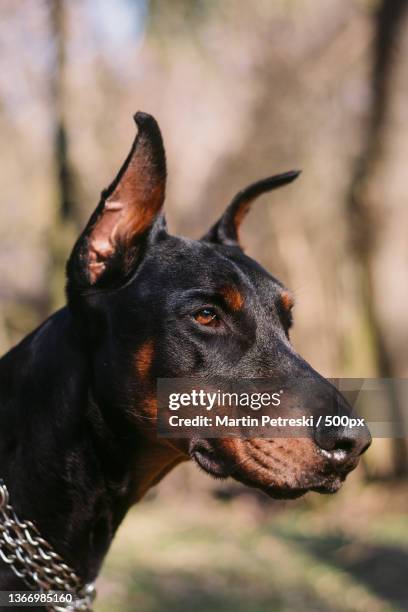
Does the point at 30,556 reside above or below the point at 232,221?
below

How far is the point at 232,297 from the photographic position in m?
2.65

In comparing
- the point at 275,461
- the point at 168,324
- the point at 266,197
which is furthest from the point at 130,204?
the point at 266,197

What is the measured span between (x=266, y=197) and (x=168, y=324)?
8662mm

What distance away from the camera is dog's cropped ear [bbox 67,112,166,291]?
2.68m

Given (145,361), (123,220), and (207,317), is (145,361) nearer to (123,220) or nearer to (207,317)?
(207,317)

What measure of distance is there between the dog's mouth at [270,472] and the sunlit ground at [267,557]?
9.56ft

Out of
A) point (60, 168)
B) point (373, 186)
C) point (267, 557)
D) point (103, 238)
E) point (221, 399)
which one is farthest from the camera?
point (373, 186)

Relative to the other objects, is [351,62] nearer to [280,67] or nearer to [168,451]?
[280,67]

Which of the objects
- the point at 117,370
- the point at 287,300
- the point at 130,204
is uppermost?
the point at 130,204

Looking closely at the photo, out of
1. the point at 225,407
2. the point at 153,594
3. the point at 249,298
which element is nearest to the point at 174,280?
the point at 249,298

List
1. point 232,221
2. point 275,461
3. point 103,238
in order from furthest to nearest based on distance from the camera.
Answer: point 232,221
point 103,238
point 275,461

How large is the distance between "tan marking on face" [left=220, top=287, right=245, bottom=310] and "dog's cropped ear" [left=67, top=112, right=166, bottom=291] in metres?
0.38

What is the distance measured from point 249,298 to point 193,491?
8.53 m

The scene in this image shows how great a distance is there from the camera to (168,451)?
9.00 feet
